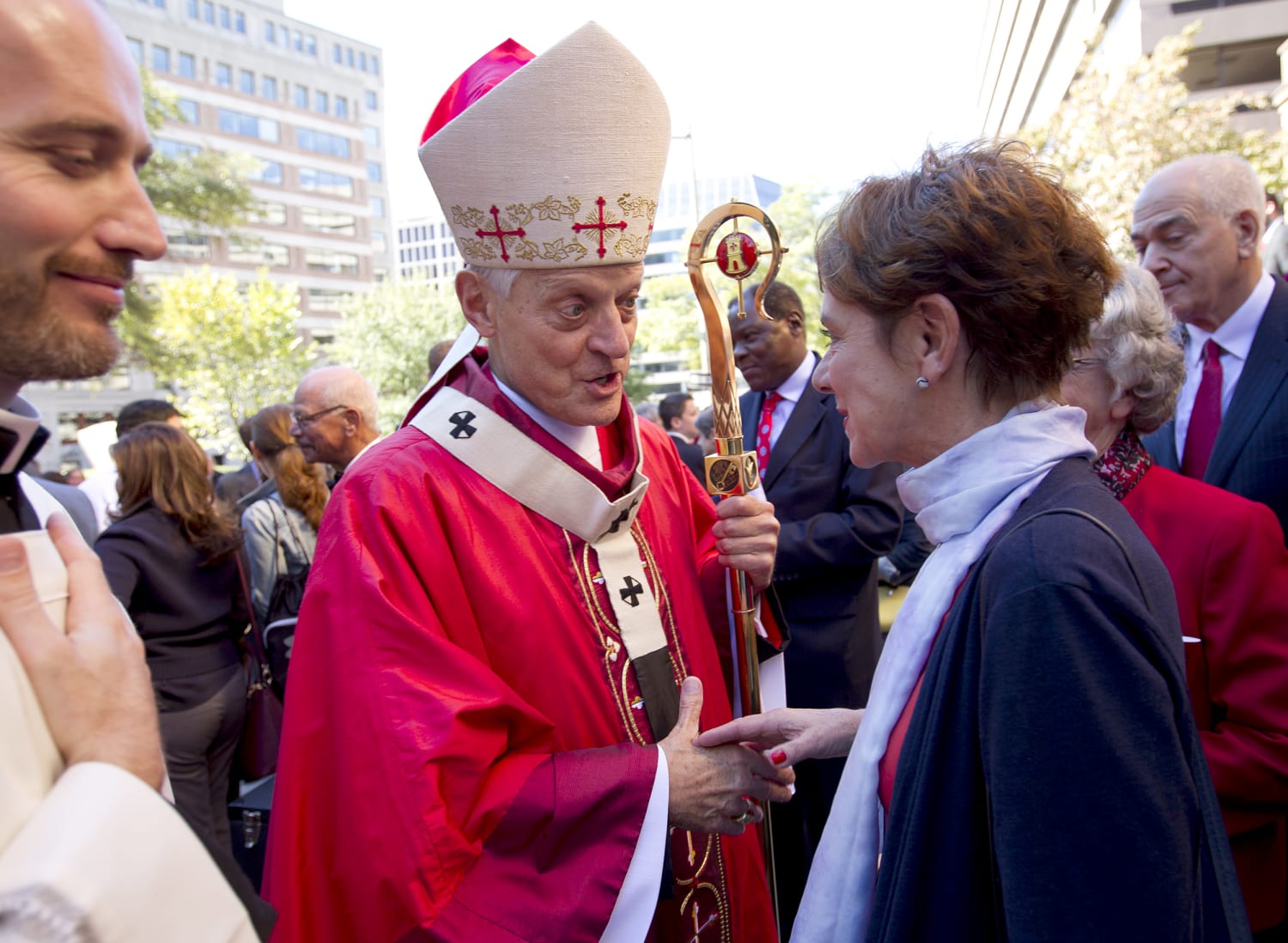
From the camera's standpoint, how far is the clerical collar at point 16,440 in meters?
0.99

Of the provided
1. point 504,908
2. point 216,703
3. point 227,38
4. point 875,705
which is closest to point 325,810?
point 504,908

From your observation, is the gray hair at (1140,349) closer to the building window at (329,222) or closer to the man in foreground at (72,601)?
the man in foreground at (72,601)

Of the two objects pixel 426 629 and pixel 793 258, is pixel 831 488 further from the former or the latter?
pixel 793 258

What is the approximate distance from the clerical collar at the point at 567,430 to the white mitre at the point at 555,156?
30 cm

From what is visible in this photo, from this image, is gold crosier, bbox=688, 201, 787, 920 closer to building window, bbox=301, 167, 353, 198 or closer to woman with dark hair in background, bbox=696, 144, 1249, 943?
woman with dark hair in background, bbox=696, 144, 1249, 943

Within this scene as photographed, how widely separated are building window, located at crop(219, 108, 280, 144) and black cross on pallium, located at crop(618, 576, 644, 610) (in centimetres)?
5749

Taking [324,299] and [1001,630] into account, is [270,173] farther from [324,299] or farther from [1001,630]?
[1001,630]

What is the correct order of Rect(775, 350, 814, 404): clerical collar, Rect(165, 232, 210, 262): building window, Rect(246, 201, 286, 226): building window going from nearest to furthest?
Rect(775, 350, 814, 404): clerical collar → Rect(165, 232, 210, 262): building window → Rect(246, 201, 286, 226): building window

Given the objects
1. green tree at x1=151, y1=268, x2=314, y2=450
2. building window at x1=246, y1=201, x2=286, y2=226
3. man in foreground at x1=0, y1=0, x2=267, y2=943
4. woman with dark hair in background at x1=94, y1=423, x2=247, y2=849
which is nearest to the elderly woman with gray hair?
man in foreground at x1=0, y1=0, x2=267, y2=943

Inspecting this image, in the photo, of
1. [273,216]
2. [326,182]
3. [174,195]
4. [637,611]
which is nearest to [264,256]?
[273,216]

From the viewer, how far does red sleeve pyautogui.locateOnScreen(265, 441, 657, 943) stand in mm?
1682

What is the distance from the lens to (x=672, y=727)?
7.04ft

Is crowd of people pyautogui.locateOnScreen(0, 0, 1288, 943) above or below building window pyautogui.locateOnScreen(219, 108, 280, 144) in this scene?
below

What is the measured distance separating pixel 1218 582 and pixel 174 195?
28.5 m
